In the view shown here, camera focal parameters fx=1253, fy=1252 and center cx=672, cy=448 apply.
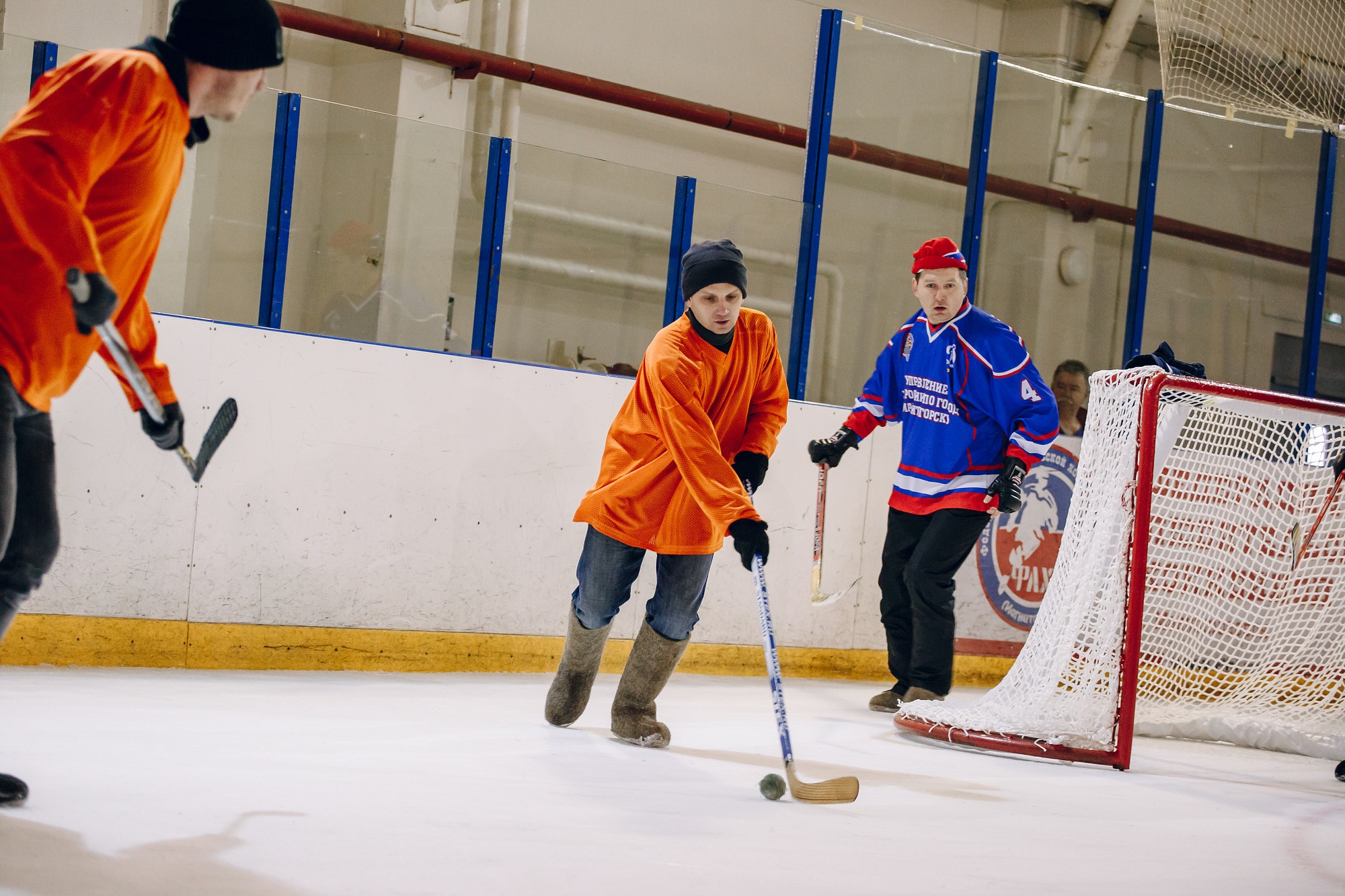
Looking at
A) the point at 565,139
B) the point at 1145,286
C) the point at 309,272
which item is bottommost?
the point at 309,272

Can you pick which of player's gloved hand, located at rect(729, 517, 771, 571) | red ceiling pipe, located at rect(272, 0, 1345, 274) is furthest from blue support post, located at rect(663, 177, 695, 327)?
player's gloved hand, located at rect(729, 517, 771, 571)

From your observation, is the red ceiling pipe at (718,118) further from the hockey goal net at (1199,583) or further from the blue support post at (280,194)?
the blue support post at (280,194)

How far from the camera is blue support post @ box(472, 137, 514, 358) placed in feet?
14.9

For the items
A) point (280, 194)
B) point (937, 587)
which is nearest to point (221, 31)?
point (280, 194)

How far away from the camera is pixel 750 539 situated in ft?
8.35

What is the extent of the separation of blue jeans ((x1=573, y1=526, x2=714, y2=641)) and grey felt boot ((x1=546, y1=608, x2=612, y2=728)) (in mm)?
39

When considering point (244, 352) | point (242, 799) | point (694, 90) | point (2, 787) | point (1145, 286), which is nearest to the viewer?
point (2, 787)

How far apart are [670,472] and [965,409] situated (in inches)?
56.5

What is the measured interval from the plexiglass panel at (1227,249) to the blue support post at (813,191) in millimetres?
1974

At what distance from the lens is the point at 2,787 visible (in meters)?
1.90

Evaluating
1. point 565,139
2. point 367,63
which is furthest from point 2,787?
point 565,139

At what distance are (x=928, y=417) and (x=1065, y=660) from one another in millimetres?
951

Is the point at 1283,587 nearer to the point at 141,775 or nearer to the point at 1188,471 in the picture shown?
the point at 1188,471

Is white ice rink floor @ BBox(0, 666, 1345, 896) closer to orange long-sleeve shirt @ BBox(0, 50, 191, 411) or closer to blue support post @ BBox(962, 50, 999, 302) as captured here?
orange long-sleeve shirt @ BBox(0, 50, 191, 411)
